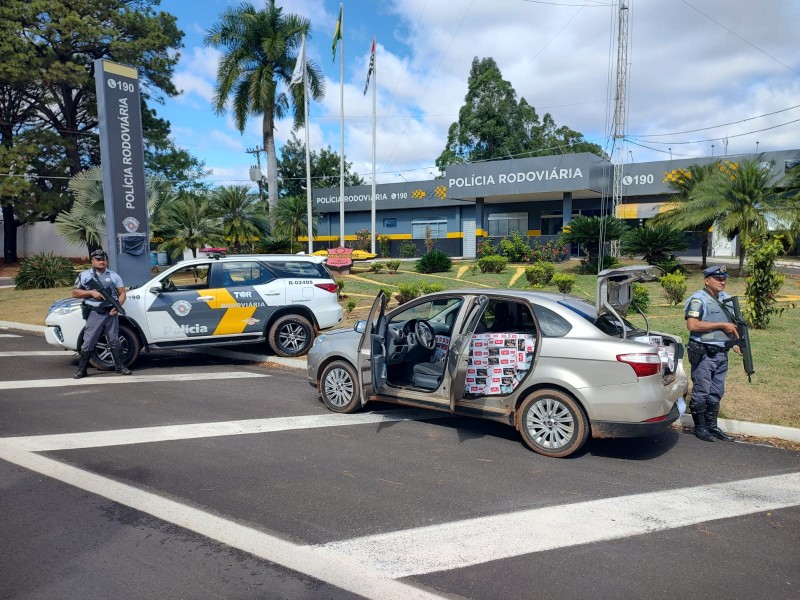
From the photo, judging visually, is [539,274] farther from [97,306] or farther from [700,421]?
[97,306]

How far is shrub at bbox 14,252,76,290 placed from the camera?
22.0m

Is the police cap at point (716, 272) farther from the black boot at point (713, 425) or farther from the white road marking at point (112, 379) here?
the white road marking at point (112, 379)

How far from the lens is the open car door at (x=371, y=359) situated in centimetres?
586

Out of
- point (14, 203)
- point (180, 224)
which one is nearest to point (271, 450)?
point (180, 224)

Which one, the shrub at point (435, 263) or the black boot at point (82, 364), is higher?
the shrub at point (435, 263)

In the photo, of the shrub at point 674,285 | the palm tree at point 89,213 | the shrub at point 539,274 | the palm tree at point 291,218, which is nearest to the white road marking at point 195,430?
the shrub at point 674,285

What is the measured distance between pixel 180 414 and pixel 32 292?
17.4m

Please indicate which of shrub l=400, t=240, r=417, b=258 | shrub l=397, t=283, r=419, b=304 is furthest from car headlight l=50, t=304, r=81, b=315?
shrub l=400, t=240, r=417, b=258

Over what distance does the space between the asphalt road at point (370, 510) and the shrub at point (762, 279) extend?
5.49m

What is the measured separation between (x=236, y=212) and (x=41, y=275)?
748cm

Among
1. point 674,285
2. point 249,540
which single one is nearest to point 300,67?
point 674,285

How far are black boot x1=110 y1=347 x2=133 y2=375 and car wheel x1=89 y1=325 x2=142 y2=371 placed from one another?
0.19 m

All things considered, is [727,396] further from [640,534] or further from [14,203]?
[14,203]

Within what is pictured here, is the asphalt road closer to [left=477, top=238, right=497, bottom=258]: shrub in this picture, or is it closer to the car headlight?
the car headlight
